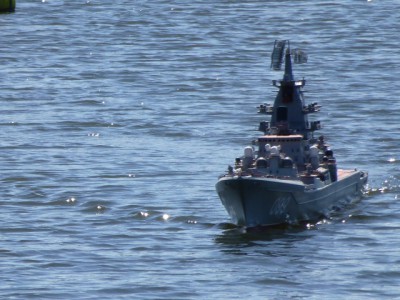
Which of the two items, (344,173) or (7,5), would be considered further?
(7,5)

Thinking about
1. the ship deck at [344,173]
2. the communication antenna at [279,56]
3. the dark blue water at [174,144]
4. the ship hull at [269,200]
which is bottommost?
the dark blue water at [174,144]

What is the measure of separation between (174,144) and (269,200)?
86.4 ft

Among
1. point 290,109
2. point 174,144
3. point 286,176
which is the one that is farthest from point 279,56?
point 174,144

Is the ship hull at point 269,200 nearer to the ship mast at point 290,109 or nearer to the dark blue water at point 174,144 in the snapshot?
the dark blue water at point 174,144

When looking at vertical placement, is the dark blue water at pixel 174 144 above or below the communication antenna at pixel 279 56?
below

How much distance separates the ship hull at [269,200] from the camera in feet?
218

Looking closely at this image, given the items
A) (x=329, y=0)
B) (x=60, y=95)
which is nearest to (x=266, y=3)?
(x=329, y=0)

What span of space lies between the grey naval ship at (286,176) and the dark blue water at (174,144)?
88 centimetres

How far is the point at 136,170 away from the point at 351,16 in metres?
74.3

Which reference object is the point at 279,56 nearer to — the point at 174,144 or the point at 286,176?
the point at 286,176

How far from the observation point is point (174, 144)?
9275cm

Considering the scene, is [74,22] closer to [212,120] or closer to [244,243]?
[212,120]

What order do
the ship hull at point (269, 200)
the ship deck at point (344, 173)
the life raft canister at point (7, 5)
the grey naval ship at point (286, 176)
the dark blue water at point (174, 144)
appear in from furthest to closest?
the life raft canister at point (7, 5) → the ship deck at point (344, 173) → the grey naval ship at point (286, 176) → the ship hull at point (269, 200) → the dark blue water at point (174, 144)

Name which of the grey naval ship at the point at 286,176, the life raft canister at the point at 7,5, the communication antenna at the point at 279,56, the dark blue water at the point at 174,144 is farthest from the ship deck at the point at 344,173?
the life raft canister at the point at 7,5
